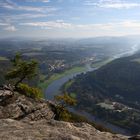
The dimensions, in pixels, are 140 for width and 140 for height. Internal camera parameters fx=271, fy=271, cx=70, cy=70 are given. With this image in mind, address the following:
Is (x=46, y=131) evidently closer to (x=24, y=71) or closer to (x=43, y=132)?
(x=43, y=132)

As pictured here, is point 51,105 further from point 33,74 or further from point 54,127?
point 54,127

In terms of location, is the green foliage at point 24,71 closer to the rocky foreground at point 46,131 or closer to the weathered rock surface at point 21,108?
the weathered rock surface at point 21,108

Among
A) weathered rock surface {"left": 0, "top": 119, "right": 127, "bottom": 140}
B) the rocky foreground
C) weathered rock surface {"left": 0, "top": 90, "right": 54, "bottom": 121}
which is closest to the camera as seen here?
weathered rock surface {"left": 0, "top": 119, "right": 127, "bottom": 140}

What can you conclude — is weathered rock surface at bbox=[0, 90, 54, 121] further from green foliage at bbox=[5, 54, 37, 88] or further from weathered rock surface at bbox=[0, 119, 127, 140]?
weathered rock surface at bbox=[0, 119, 127, 140]

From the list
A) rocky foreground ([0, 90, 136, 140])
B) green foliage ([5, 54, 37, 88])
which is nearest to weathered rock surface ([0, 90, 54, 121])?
green foliage ([5, 54, 37, 88])

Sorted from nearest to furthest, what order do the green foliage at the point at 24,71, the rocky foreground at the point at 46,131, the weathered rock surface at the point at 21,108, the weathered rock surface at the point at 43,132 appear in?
the weathered rock surface at the point at 43,132
the rocky foreground at the point at 46,131
the weathered rock surface at the point at 21,108
the green foliage at the point at 24,71

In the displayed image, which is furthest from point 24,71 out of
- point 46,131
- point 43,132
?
point 43,132

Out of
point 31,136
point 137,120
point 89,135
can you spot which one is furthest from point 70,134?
point 137,120

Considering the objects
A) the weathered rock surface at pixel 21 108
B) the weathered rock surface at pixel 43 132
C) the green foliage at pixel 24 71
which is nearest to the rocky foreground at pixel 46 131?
the weathered rock surface at pixel 43 132

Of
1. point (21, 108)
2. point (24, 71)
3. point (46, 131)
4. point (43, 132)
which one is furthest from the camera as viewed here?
point (24, 71)
